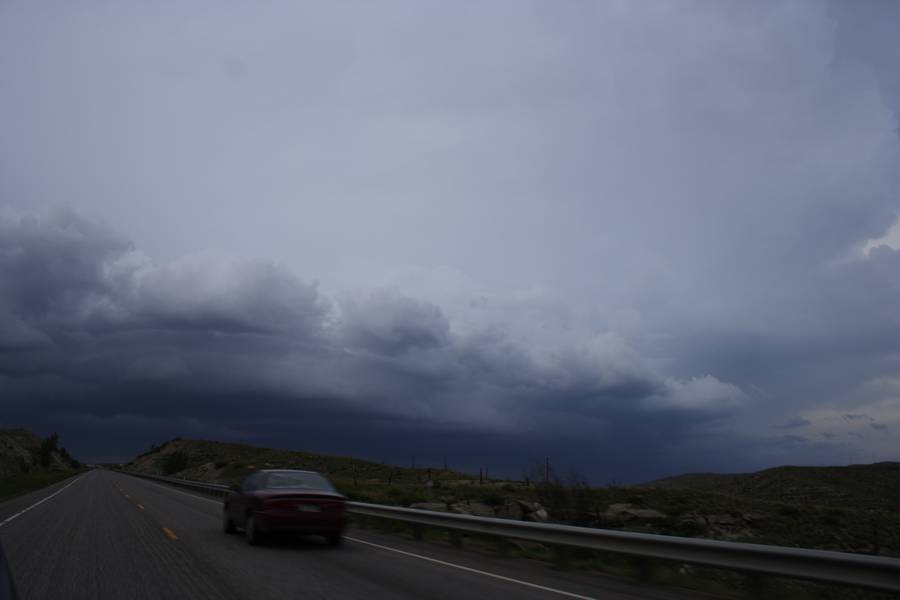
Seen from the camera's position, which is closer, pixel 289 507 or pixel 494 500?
pixel 289 507

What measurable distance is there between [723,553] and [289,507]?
8470mm

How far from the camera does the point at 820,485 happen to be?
52500 mm

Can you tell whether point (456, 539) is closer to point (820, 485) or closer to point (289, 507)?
point (289, 507)

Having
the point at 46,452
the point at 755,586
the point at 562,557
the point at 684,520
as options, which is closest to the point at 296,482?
the point at 562,557

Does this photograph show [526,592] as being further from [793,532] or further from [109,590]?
[793,532]

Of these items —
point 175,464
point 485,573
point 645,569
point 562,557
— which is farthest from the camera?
point 175,464

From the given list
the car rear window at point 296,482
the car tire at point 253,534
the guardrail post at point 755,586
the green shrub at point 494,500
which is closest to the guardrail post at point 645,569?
the guardrail post at point 755,586

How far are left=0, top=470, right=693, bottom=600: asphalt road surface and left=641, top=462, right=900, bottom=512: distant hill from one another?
3385cm

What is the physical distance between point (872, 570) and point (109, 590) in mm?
8843

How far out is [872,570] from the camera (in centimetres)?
781

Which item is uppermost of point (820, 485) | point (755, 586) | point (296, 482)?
point (820, 485)

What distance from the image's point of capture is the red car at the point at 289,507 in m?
14.7

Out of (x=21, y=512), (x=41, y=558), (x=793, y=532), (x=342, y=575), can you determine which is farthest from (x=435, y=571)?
(x=793, y=532)

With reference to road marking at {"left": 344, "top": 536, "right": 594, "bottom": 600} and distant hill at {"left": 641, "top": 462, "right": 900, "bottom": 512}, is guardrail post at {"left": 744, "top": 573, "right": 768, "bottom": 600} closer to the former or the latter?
road marking at {"left": 344, "top": 536, "right": 594, "bottom": 600}
